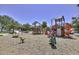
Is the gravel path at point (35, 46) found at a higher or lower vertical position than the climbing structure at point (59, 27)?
lower

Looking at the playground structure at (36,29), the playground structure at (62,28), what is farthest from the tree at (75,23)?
the playground structure at (36,29)

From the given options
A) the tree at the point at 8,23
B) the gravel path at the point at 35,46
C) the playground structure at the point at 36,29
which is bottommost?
the gravel path at the point at 35,46

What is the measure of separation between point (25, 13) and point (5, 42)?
479 millimetres

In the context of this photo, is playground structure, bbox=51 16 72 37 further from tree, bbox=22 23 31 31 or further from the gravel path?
tree, bbox=22 23 31 31

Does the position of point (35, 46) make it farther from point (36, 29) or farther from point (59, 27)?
point (59, 27)

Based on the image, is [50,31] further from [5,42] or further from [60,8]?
[5,42]

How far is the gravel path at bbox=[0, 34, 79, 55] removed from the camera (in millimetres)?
4488

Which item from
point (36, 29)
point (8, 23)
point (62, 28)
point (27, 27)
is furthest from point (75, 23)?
point (8, 23)

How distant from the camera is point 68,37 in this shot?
453 centimetres

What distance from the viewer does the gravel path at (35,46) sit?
4488mm

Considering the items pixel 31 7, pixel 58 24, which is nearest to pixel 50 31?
pixel 58 24

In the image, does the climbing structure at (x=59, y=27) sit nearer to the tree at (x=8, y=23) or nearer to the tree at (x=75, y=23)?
the tree at (x=75, y=23)

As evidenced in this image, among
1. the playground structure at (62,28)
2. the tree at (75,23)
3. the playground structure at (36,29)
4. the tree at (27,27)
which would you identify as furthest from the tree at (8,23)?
the tree at (75,23)
